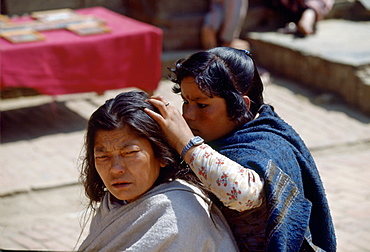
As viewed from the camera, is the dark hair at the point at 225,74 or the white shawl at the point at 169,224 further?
the dark hair at the point at 225,74

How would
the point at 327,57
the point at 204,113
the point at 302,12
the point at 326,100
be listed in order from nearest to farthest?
the point at 204,113, the point at 326,100, the point at 327,57, the point at 302,12

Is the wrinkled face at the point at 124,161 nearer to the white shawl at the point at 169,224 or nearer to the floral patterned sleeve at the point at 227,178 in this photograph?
the white shawl at the point at 169,224

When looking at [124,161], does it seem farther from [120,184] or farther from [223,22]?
[223,22]

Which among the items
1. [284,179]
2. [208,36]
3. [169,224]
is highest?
[284,179]

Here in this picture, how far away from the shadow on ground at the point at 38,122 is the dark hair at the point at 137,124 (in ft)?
13.8

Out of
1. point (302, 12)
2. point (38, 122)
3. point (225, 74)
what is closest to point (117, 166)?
point (225, 74)

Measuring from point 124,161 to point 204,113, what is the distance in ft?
1.15

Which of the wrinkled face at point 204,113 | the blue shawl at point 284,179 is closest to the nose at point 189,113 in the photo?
the wrinkled face at point 204,113

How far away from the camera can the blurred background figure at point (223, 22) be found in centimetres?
813

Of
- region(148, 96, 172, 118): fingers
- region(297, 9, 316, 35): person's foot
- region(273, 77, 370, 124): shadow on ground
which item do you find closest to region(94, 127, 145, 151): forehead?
region(148, 96, 172, 118): fingers

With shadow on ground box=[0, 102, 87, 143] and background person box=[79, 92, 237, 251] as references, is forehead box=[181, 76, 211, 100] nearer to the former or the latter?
background person box=[79, 92, 237, 251]

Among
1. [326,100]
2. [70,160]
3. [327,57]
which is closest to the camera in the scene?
[70,160]

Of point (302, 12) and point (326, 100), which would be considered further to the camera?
point (302, 12)

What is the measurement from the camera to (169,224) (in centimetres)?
202
